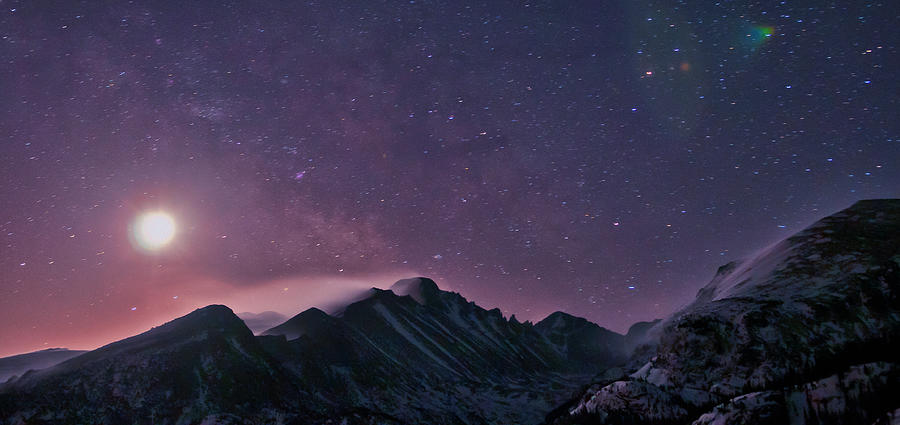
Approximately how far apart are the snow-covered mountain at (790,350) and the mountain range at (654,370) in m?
0.14

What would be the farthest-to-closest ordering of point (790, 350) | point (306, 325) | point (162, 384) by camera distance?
point (306, 325) < point (162, 384) < point (790, 350)

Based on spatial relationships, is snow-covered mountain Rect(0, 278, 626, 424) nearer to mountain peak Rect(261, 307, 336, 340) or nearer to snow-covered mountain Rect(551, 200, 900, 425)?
mountain peak Rect(261, 307, 336, 340)

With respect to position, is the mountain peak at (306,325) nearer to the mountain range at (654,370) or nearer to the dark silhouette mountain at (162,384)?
the mountain range at (654,370)

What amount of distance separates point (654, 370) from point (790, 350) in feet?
50.4

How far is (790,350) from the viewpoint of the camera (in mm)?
52469

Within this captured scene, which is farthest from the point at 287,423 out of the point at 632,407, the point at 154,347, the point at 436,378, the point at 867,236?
the point at 867,236

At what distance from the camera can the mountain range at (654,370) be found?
3641 cm

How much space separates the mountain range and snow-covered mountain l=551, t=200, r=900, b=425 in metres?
0.14

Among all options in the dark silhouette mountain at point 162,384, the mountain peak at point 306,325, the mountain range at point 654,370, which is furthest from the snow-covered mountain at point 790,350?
the mountain peak at point 306,325

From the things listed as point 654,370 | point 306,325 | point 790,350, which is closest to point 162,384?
point 306,325

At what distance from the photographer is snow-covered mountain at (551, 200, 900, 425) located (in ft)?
73.5

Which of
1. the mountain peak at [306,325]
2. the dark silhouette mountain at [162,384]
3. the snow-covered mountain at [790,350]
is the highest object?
the mountain peak at [306,325]

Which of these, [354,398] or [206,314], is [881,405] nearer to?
[354,398]

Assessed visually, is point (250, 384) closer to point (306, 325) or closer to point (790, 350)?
point (306, 325)
